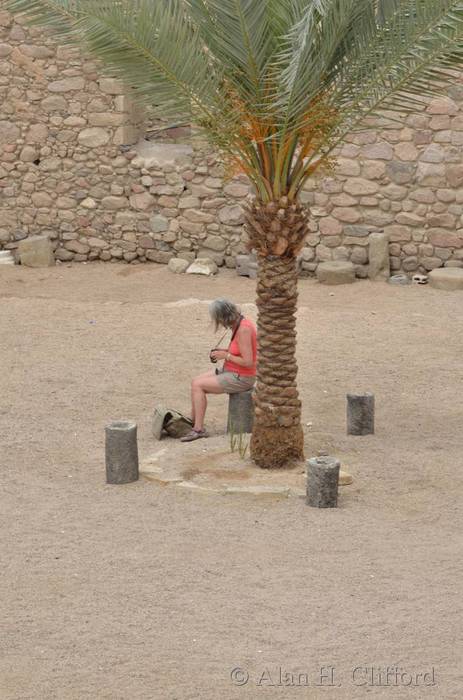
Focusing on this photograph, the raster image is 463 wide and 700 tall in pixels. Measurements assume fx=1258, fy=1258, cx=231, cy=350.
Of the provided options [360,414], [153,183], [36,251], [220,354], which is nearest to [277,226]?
[220,354]

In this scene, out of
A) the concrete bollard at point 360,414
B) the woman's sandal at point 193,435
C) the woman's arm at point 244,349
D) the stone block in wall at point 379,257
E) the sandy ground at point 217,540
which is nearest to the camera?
the sandy ground at point 217,540

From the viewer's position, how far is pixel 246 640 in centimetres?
610

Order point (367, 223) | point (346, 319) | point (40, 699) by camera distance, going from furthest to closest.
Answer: point (367, 223)
point (346, 319)
point (40, 699)

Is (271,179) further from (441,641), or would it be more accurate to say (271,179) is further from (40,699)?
(40,699)

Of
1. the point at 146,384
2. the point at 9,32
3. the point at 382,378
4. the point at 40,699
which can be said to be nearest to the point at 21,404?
the point at 146,384

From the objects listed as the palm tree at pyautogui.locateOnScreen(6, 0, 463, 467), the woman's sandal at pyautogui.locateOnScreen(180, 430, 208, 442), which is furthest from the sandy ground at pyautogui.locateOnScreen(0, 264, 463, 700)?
the palm tree at pyautogui.locateOnScreen(6, 0, 463, 467)

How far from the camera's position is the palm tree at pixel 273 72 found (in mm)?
7824

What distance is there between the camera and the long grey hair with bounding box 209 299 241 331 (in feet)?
29.5

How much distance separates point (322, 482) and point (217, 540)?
857 mm

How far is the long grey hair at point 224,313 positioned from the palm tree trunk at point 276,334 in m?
0.44

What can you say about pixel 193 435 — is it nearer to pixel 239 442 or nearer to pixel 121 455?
pixel 239 442

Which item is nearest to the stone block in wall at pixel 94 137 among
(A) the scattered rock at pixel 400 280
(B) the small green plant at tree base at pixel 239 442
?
Answer: (A) the scattered rock at pixel 400 280

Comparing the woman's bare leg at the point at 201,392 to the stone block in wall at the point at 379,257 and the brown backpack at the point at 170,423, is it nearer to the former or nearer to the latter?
the brown backpack at the point at 170,423

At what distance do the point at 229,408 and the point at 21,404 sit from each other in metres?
1.85
